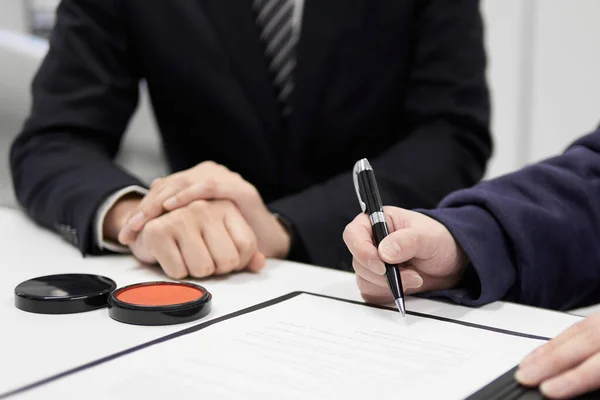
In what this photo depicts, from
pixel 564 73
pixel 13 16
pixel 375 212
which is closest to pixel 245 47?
pixel 375 212

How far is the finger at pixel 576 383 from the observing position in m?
0.40

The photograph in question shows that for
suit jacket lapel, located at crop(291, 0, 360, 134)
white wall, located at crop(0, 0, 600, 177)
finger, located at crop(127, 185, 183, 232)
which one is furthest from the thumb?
white wall, located at crop(0, 0, 600, 177)

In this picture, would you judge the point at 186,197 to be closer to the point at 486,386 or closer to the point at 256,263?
the point at 256,263

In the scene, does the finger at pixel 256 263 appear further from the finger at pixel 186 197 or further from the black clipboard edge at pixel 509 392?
the black clipboard edge at pixel 509 392

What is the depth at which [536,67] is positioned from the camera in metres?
2.40

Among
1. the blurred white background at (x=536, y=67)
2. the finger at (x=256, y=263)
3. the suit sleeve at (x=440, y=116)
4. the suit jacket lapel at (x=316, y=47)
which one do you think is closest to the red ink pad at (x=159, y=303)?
the finger at (x=256, y=263)

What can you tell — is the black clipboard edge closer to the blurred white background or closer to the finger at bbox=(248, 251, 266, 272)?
the finger at bbox=(248, 251, 266, 272)

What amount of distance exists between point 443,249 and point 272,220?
25 cm

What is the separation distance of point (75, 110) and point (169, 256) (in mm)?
464

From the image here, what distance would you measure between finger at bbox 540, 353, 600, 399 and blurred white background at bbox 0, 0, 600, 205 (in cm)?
198

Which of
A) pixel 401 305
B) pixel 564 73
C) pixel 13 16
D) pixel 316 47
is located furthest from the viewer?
pixel 564 73

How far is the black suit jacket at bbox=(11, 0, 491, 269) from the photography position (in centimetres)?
103

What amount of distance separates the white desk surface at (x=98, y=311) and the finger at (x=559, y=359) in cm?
10

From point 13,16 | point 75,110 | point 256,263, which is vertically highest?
point 13,16
